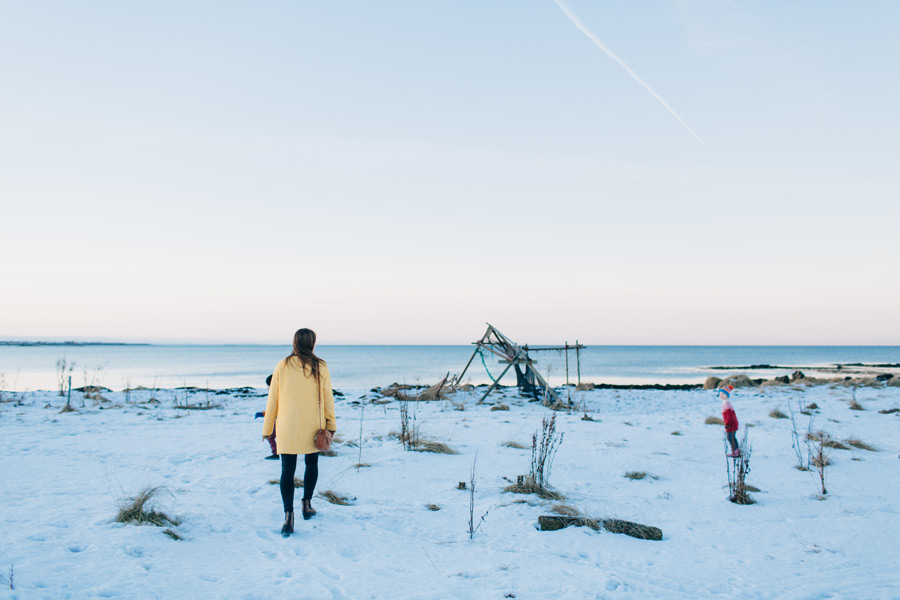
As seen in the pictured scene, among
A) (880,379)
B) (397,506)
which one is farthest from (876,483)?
(880,379)

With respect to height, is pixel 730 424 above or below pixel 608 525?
above

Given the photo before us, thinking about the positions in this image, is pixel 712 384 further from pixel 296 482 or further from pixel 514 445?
pixel 296 482

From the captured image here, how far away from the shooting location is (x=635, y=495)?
20.3 ft

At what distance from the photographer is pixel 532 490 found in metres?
6.04

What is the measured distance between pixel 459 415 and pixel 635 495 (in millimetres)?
7554

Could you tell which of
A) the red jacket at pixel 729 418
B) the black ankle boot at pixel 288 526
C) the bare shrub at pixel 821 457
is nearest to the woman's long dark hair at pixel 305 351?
the black ankle boot at pixel 288 526

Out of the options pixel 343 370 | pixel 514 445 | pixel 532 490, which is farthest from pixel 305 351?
pixel 343 370

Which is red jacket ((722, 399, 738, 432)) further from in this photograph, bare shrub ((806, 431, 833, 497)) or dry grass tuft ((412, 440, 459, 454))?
dry grass tuft ((412, 440, 459, 454))

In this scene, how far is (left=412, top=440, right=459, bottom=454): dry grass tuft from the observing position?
8383 mm

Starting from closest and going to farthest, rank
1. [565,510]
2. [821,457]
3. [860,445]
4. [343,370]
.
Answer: [565,510] → [821,457] → [860,445] → [343,370]

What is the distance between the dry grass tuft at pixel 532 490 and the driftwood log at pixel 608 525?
0.83 meters

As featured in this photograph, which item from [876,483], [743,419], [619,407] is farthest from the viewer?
[619,407]

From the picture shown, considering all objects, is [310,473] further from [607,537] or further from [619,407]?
[619,407]

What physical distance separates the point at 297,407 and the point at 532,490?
3.06 meters
